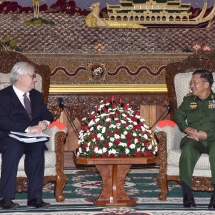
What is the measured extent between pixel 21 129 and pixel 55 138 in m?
0.38

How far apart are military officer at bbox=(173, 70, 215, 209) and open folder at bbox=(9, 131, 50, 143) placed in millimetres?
1267

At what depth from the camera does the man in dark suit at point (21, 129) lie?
5.97 m

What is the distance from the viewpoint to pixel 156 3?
30.3 feet

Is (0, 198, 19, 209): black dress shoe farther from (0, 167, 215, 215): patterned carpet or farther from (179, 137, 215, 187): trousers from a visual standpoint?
(179, 137, 215, 187): trousers

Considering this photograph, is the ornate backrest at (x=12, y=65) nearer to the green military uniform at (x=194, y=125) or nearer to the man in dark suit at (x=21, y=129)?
the man in dark suit at (x=21, y=129)

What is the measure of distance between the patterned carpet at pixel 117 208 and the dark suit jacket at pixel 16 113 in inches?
28.1

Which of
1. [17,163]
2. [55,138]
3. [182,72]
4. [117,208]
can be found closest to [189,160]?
[117,208]

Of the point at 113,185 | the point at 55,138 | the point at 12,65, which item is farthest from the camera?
the point at 12,65

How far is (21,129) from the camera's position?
611cm

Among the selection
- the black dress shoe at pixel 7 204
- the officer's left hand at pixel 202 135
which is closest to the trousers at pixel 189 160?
the officer's left hand at pixel 202 135

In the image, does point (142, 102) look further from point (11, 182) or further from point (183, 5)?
point (11, 182)

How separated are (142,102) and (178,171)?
274 centimetres

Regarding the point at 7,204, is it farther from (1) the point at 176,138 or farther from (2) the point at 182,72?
(2) the point at 182,72

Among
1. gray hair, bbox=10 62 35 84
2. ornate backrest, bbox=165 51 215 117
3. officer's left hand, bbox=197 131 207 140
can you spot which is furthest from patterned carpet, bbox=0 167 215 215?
gray hair, bbox=10 62 35 84
